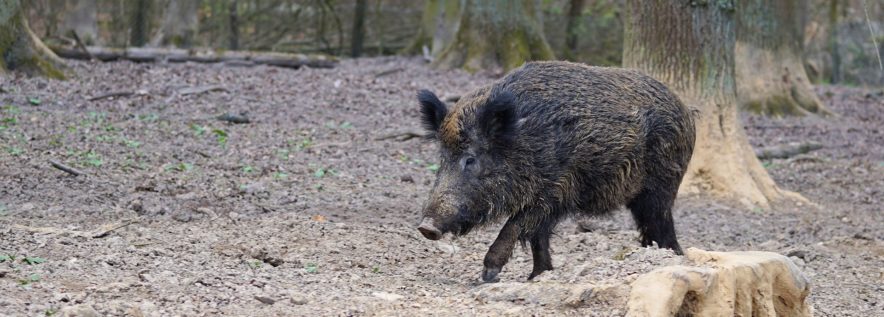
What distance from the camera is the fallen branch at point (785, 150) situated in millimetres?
13328

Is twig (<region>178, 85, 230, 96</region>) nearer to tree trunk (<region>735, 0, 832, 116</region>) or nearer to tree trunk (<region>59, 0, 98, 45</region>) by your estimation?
tree trunk (<region>59, 0, 98, 45</region>)

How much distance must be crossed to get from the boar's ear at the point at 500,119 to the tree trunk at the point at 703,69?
13.3ft

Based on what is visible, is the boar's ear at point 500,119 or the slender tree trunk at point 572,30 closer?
the boar's ear at point 500,119

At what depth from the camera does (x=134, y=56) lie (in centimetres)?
1572

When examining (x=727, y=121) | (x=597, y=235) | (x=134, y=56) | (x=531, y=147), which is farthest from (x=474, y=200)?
(x=134, y=56)

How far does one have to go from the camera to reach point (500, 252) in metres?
6.56

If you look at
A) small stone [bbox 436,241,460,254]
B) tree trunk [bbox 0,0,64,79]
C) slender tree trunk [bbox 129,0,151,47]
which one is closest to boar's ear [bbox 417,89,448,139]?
small stone [bbox 436,241,460,254]

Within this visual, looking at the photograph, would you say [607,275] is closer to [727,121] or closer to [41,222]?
[41,222]

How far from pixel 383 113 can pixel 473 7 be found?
13.2ft

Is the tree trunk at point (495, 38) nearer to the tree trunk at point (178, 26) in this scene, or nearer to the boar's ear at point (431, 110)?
the tree trunk at point (178, 26)

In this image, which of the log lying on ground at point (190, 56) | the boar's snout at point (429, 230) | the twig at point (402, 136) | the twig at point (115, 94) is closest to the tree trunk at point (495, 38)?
the log lying on ground at point (190, 56)

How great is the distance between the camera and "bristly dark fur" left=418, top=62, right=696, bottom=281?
665cm

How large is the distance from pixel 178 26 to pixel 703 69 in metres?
11.8

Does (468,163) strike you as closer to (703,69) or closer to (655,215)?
(655,215)
